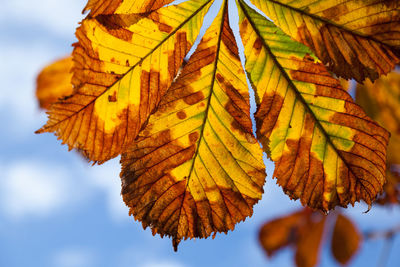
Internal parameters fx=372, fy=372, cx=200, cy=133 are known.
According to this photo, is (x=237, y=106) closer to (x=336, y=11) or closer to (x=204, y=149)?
(x=204, y=149)

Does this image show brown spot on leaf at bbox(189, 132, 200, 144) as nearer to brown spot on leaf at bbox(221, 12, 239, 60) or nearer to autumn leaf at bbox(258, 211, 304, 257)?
brown spot on leaf at bbox(221, 12, 239, 60)

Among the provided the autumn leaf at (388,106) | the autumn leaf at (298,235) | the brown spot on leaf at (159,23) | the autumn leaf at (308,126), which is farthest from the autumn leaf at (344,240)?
the brown spot on leaf at (159,23)

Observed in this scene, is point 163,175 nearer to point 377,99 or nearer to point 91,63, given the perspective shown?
point 91,63

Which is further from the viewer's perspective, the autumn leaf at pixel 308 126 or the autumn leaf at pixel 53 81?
the autumn leaf at pixel 53 81

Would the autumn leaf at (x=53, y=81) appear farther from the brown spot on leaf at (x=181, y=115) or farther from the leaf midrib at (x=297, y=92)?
the leaf midrib at (x=297, y=92)

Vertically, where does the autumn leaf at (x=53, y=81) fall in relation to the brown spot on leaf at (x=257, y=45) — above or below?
above

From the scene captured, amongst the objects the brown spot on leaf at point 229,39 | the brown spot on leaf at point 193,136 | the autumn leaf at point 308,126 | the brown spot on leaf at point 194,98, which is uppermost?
the brown spot on leaf at point 229,39

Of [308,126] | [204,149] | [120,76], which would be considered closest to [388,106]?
[308,126]
